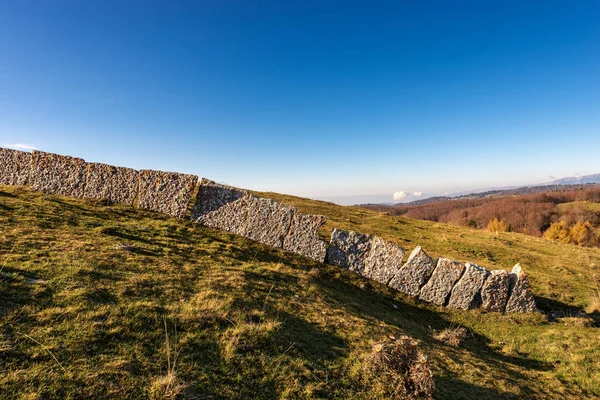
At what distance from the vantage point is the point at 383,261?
444 inches

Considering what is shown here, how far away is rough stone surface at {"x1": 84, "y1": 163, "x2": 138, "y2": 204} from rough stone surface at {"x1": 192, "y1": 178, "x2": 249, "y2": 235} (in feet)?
10.4

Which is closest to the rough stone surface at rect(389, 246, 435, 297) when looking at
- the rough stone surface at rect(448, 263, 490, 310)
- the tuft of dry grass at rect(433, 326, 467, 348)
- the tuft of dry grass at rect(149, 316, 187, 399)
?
the rough stone surface at rect(448, 263, 490, 310)

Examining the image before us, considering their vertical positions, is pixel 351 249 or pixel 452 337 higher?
pixel 351 249

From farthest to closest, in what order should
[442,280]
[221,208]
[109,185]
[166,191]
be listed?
[109,185], [166,191], [221,208], [442,280]

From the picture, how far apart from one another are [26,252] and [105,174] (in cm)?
669

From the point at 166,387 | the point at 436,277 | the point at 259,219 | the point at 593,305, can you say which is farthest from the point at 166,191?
the point at 593,305

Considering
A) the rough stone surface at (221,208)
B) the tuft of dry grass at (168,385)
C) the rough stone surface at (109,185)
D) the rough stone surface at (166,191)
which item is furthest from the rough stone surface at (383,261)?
the rough stone surface at (109,185)

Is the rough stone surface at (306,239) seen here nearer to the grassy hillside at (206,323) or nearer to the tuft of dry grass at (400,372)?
the grassy hillside at (206,323)

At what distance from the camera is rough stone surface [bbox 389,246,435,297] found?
11.0 meters

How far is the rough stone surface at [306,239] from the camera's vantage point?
11.6m

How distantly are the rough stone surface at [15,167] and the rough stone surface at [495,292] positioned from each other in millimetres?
20636

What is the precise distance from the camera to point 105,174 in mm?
12531

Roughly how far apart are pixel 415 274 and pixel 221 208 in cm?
851

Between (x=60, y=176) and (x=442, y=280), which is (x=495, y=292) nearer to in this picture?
(x=442, y=280)
